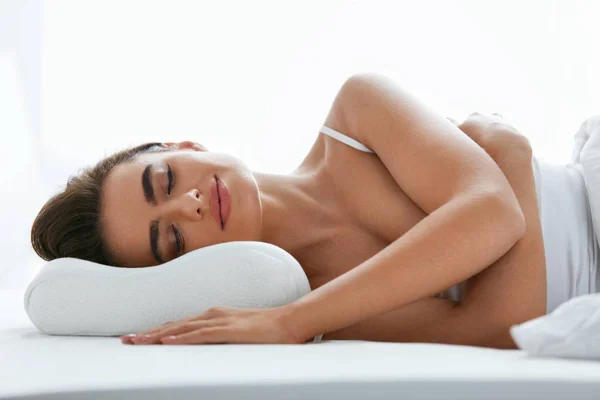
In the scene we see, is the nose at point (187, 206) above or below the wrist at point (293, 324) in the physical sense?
above

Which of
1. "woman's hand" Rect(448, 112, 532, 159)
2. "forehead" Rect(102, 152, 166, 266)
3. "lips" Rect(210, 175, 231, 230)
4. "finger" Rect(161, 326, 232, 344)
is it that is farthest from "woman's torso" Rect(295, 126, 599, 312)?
"finger" Rect(161, 326, 232, 344)

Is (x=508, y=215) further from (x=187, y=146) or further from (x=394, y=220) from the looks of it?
(x=187, y=146)

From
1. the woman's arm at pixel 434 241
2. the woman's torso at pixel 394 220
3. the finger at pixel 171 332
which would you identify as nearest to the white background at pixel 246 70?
the woman's torso at pixel 394 220

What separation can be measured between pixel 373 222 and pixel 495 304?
15.0 inches

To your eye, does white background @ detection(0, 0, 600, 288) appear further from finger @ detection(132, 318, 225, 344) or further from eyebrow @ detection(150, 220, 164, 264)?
finger @ detection(132, 318, 225, 344)

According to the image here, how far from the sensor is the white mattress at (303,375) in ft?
2.46

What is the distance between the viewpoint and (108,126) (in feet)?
10.1

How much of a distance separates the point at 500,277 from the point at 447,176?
0.21 m

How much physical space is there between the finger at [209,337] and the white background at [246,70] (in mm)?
1984

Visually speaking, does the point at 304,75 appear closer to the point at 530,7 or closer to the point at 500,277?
the point at 530,7

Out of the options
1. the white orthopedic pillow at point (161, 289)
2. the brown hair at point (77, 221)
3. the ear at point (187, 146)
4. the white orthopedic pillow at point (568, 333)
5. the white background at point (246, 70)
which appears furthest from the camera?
the white background at point (246, 70)

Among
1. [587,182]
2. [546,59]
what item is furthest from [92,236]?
[546,59]

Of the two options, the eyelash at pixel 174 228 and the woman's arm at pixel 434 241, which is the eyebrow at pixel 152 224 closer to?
the eyelash at pixel 174 228

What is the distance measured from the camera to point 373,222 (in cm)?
160
